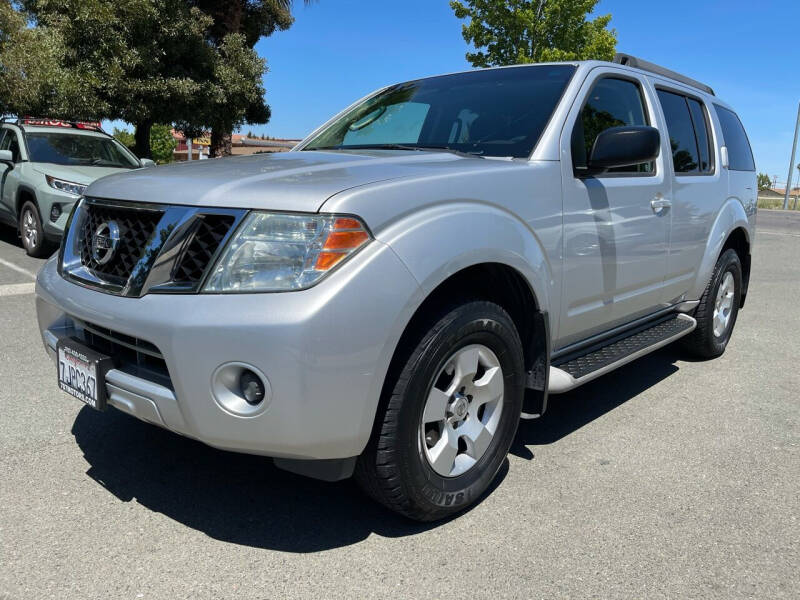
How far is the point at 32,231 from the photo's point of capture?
8.65 metres

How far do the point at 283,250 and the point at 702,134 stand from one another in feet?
11.7

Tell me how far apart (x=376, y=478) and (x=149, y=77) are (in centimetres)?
1469

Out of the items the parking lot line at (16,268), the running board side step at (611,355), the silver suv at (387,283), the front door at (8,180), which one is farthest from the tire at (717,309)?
the front door at (8,180)

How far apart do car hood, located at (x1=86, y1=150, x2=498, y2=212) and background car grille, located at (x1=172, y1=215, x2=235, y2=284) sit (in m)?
0.05

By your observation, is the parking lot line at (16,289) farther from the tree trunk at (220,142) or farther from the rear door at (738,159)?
the tree trunk at (220,142)

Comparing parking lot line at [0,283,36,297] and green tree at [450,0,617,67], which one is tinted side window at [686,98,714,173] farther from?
green tree at [450,0,617,67]

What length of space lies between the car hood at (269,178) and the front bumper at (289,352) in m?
0.30

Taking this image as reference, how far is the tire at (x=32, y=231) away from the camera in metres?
8.45

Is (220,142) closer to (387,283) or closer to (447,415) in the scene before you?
(447,415)

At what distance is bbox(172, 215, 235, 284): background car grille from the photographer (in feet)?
7.17

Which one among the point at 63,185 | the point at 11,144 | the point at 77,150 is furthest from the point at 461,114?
the point at 11,144

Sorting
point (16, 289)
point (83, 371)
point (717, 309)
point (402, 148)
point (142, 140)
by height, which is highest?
point (142, 140)

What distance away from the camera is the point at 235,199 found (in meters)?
2.20

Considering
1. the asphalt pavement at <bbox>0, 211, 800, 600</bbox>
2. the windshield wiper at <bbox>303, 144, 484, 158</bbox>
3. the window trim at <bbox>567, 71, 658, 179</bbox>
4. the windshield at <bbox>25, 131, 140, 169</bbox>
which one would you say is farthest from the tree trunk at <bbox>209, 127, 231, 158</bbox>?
the window trim at <bbox>567, 71, 658, 179</bbox>
